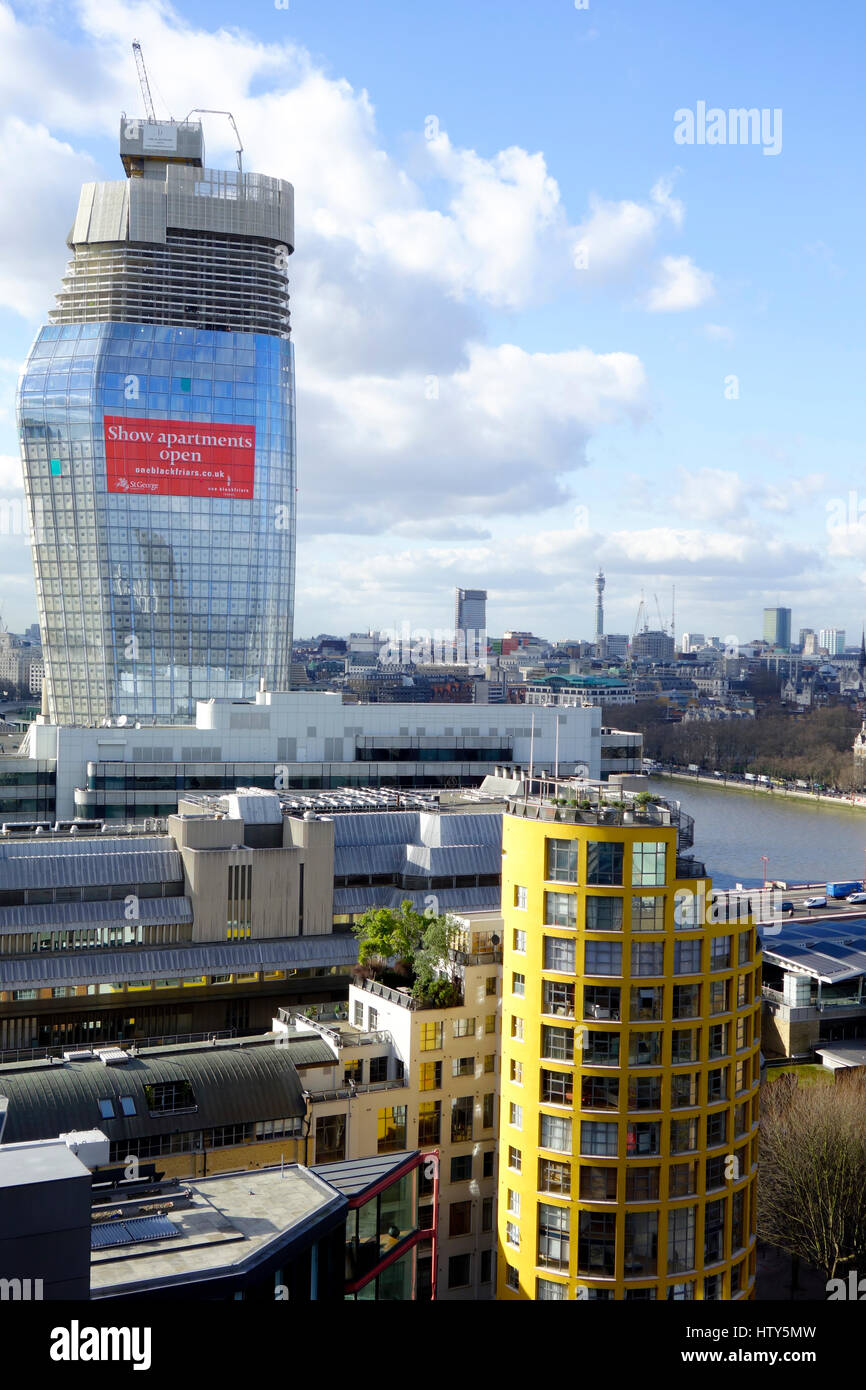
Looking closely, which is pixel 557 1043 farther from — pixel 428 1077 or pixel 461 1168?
pixel 461 1168

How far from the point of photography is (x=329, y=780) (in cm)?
4675

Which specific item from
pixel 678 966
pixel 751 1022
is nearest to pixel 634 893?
pixel 678 966

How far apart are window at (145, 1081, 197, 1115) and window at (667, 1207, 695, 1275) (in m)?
7.09

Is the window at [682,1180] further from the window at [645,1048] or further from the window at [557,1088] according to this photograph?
the window at [557,1088]

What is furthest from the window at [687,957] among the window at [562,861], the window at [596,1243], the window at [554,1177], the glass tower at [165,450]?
the glass tower at [165,450]

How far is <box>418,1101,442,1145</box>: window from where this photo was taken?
62.3ft

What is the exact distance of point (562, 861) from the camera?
51.2ft

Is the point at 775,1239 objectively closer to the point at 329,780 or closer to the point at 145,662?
the point at 329,780

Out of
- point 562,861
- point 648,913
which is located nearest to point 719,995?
point 648,913

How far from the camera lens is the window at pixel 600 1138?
598 inches

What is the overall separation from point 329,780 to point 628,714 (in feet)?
371

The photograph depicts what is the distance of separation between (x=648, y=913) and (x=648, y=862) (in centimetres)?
59

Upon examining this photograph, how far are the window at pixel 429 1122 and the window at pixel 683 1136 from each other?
178 inches

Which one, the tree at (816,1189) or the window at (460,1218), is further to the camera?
the tree at (816,1189)
